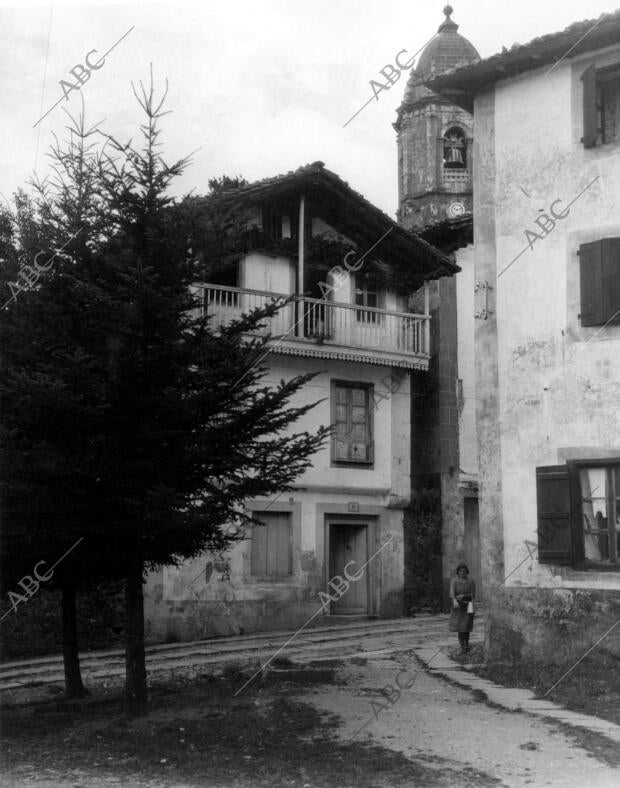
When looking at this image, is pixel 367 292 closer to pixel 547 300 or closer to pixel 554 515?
pixel 547 300

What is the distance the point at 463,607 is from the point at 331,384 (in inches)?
296

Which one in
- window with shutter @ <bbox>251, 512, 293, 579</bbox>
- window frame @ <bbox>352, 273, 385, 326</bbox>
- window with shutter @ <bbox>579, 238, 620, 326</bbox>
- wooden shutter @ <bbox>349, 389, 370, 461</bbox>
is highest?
window frame @ <bbox>352, 273, 385, 326</bbox>

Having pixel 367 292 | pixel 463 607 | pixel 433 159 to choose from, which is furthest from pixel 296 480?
pixel 433 159

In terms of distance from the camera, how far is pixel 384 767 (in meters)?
7.63

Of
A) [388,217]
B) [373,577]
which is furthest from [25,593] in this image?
[388,217]

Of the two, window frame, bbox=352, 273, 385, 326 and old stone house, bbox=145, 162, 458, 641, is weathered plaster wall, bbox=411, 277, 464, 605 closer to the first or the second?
old stone house, bbox=145, 162, 458, 641

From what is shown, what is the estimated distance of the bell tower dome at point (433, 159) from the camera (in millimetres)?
28203

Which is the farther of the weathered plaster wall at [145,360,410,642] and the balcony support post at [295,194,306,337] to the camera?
the balcony support post at [295,194,306,337]

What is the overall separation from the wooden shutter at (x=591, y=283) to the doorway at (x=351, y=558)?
9.27m

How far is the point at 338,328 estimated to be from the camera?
20.6 meters

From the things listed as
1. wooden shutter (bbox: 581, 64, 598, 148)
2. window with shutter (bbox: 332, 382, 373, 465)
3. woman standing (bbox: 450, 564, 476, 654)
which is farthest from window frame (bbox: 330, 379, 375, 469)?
wooden shutter (bbox: 581, 64, 598, 148)

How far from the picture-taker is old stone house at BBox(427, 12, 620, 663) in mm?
12398

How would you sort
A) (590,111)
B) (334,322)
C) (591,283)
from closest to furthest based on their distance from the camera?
(591,283)
(590,111)
(334,322)

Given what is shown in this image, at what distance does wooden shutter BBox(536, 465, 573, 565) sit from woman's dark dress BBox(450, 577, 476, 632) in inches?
67.2
